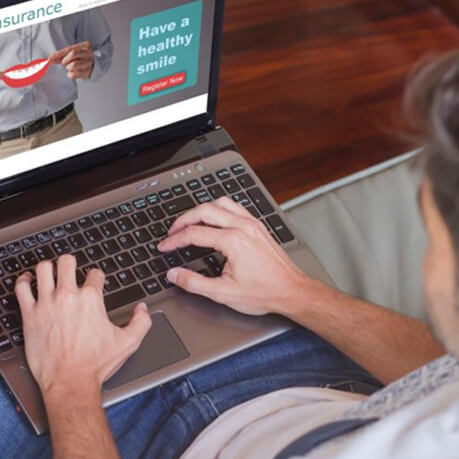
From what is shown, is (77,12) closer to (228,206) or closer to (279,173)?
(228,206)

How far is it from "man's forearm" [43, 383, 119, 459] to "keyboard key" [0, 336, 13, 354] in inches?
3.0

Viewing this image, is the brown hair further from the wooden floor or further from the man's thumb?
the wooden floor

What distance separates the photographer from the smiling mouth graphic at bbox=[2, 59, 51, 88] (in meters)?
1.01

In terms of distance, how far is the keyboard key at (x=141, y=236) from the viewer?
43.2 inches

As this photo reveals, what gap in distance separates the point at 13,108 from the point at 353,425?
0.51m

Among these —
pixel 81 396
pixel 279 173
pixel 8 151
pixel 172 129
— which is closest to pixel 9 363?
pixel 81 396

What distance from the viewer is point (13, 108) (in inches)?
40.8

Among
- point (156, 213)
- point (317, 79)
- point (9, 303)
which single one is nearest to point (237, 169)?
point (156, 213)

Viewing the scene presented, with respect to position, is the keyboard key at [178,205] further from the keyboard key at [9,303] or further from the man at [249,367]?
the keyboard key at [9,303]

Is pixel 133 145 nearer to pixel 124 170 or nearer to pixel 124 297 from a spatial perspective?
pixel 124 170

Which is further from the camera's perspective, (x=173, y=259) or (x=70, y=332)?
(x=173, y=259)

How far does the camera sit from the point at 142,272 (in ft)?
3.52

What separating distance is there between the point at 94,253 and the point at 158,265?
7 centimetres

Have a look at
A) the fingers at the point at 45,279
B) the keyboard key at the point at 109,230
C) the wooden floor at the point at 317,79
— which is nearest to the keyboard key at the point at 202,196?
the keyboard key at the point at 109,230
